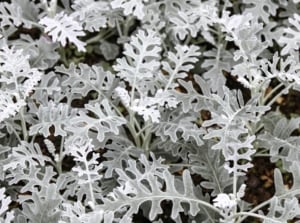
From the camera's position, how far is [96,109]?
7.89ft

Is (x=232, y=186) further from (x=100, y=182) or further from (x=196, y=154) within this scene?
(x=100, y=182)

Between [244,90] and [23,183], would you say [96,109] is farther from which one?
[244,90]

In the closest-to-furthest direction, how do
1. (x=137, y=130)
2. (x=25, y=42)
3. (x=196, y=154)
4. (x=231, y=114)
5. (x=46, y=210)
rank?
(x=46, y=210) < (x=231, y=114) < (x=196, y=154) < (x=137, y=130) < (x=25, y=42)

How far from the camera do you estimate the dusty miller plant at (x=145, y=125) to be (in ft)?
7.36

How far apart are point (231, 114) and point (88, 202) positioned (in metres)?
0.56

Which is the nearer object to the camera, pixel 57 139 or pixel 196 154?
pixel 196 154

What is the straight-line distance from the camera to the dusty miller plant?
88.3 inches

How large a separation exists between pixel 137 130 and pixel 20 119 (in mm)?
458

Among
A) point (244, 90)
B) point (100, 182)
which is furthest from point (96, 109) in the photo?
point (244, 90)

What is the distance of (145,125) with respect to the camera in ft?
8.36

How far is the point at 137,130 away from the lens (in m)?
2.70

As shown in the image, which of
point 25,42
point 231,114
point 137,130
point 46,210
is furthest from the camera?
point 25,42

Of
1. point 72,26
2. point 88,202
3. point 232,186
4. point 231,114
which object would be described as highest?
point 72,26

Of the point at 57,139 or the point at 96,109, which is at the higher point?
the point at 96,109
